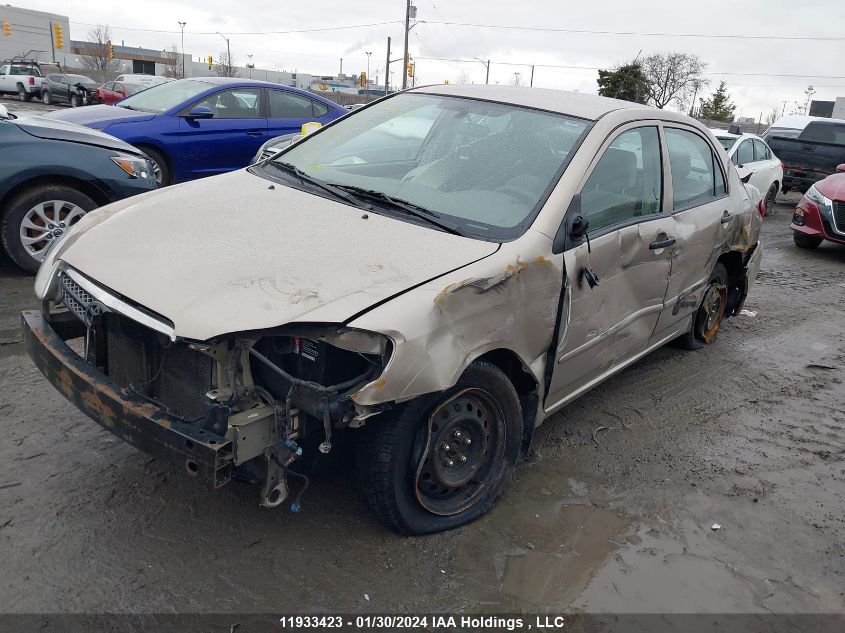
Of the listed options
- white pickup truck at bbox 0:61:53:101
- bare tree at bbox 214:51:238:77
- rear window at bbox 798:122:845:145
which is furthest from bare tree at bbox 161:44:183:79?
rear window at bbox 798:122:845:145

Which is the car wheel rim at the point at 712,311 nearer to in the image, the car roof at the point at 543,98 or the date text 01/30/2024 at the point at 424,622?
the car roof at the point at 543,98

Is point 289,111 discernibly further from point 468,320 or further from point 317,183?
point 468,320

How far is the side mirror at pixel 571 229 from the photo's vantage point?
10.2 ft

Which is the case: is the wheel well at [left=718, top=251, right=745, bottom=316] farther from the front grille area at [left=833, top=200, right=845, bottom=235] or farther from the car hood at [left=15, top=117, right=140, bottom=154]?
the car hood at [left=15, top=117, right=140, bottom=154]

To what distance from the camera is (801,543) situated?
10.4 feet

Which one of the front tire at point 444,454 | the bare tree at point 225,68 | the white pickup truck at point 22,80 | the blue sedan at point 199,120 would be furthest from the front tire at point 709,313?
the bare tree at point 225,68

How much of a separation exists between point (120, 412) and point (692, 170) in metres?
3.62

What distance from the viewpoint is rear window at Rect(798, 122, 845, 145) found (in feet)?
48.9

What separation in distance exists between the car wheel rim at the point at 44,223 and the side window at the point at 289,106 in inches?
165

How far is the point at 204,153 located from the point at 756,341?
21.4ft

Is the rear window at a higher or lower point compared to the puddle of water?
higher

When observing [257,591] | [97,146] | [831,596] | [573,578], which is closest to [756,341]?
[831,596]

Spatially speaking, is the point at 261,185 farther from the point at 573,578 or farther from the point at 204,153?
the point at 204,153

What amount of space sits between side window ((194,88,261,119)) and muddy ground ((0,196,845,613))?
17.6 ft
